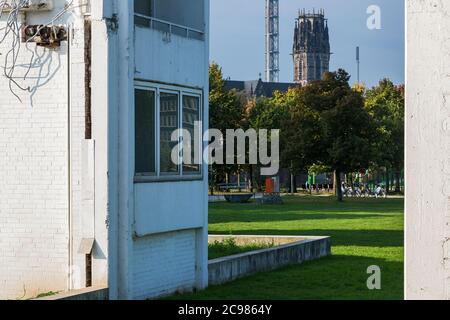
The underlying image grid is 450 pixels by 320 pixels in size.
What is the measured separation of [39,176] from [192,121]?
2886 millimetres

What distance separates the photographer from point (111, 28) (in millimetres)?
12867

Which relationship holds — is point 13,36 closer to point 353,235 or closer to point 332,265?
point 332,265

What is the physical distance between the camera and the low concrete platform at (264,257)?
53.7 ft

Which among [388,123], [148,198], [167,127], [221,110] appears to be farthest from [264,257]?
[388,123]

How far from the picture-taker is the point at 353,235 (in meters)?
30.2

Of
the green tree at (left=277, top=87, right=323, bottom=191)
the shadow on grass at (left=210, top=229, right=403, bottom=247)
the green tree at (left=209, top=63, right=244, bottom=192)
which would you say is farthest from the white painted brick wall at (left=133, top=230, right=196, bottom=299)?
the green tree at (left=209, top=63, right=244, bottom=192)

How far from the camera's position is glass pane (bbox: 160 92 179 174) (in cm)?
1413

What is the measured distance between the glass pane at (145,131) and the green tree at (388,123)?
55069 millimetres

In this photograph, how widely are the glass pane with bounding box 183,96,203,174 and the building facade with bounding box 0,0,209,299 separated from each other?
0.83 m

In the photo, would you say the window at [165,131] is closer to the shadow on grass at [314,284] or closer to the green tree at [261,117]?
the shadow on grass at [314,284]

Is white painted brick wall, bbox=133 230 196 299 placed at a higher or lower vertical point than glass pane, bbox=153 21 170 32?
lower

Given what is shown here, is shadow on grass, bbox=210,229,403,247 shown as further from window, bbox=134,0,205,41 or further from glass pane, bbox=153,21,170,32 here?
glass pane, bbox=153,21,170,32
